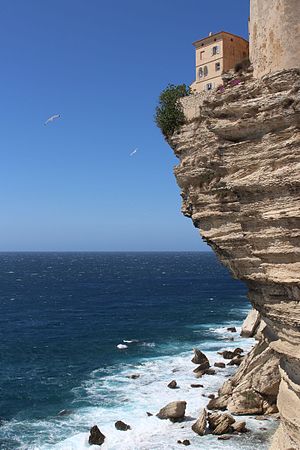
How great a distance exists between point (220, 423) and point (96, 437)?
8252 millimetres

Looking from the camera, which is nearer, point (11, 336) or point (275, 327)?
point (275, 327)

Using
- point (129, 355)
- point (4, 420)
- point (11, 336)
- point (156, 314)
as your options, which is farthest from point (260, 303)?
point (156, 314)

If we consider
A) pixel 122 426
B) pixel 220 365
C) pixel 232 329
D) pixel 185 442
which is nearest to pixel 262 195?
pixel 185 442

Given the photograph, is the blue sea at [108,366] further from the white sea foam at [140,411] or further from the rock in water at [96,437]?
the rock in water at [96,437]

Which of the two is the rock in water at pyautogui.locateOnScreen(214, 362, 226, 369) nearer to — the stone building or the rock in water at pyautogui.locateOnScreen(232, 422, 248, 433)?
the rock in water at pyautogui.locateOnScreen(232, 422, 248, 433)

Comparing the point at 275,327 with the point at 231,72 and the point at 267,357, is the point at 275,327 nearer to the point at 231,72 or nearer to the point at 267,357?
the point at 231,72

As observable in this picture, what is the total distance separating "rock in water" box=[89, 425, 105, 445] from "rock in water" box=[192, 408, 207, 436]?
6152 millimetres

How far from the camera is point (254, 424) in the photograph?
106 ft

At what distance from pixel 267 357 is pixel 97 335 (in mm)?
33573

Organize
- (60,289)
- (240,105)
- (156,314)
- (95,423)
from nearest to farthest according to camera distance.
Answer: (240,105)
(95,423)
(156,314)
(60,289)

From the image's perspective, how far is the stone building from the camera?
27561 millimetres

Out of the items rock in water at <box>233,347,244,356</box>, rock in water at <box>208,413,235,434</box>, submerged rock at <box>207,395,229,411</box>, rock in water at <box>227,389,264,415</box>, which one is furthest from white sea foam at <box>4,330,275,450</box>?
rock in water at <box>233,347,244,356</box>

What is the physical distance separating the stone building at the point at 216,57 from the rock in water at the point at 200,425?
21.4 meters

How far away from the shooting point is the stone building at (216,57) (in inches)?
1085
